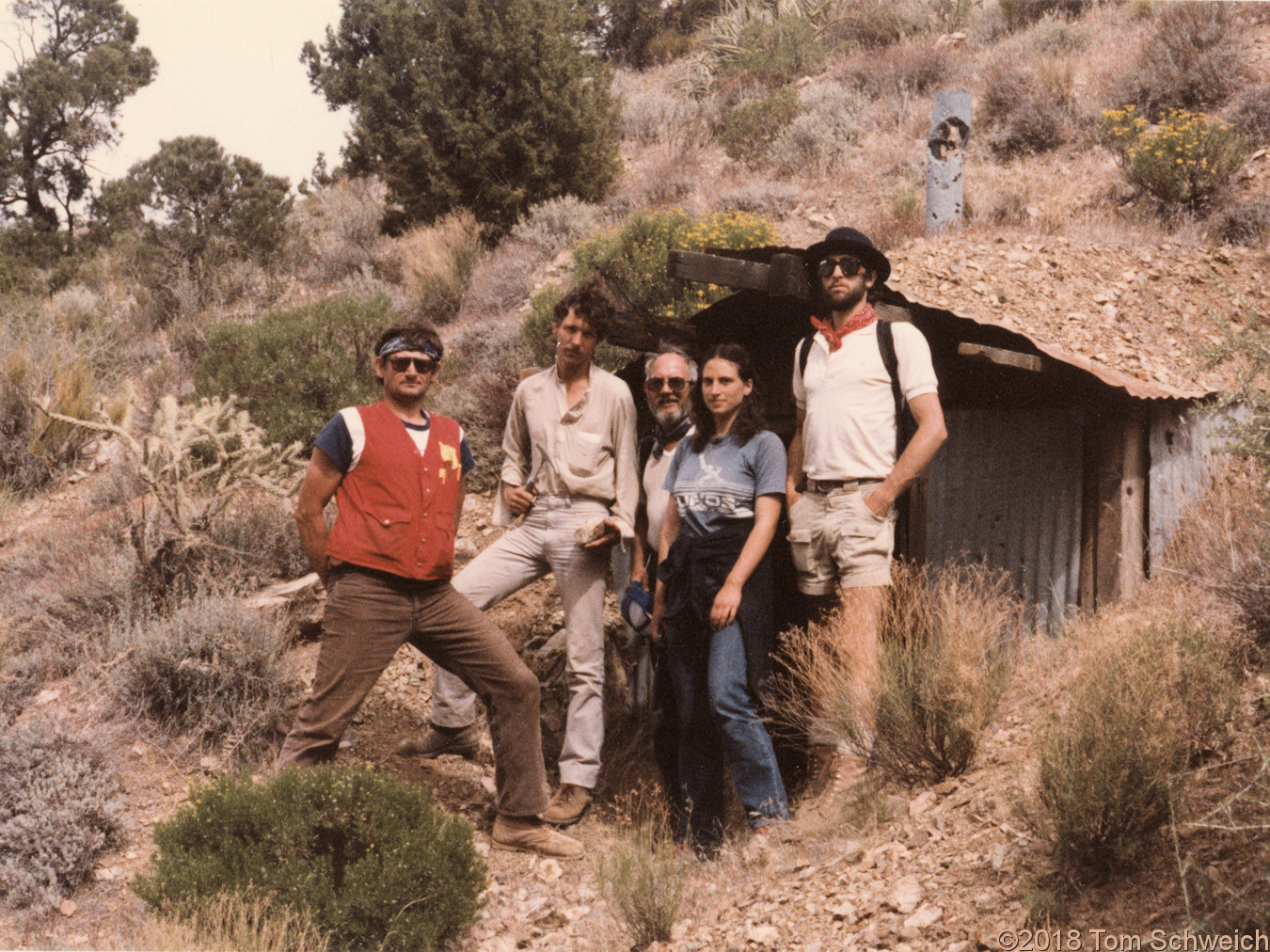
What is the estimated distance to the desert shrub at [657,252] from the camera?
10.3 metres

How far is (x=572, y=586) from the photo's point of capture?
4.73 metres

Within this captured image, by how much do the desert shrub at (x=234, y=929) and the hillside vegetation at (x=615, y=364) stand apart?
21 mm

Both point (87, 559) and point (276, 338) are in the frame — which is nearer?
point (87, 559)

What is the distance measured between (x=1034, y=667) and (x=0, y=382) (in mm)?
10945

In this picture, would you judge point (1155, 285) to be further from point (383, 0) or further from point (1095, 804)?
point (383, 0)

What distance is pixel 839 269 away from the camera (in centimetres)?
452

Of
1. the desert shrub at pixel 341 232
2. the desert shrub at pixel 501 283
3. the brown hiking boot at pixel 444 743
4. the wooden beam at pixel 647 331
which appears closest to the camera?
the brown hiking boot at pixel 444 743

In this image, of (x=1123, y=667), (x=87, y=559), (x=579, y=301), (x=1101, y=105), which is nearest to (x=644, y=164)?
(x=1101, y=105)

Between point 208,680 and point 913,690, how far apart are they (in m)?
4.04

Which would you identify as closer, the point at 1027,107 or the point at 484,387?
the point at 484,387

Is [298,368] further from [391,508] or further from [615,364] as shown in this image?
[391,508]

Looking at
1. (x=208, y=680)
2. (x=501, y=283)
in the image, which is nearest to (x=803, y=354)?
(x=208, y=680)

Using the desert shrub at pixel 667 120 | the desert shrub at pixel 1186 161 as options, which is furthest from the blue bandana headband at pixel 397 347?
the desert shrub at pixel 667 120

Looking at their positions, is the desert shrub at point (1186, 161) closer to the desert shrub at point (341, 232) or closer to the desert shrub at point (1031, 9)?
the desert shrub at point (1031, 9)
